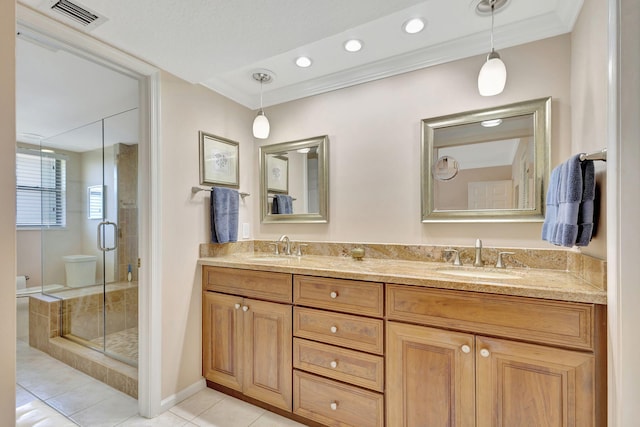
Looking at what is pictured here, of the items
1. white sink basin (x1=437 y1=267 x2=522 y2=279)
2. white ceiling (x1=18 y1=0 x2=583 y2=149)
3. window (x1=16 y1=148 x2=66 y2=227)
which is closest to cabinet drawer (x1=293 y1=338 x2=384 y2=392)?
white sink basin (x1=437 y1=267 x2=522 y2=279)

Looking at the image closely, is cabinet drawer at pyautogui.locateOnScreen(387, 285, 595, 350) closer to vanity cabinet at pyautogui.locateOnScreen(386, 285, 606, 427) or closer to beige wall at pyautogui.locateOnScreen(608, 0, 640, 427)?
vanity cabinet at pyautogui.locateOnScreen(386, 285, 606, 427)

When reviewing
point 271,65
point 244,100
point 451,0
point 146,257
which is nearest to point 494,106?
point 451,0

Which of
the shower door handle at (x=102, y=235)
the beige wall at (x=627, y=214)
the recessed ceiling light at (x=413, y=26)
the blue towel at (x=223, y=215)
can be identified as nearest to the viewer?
the beige wall at (x=627, y=214)

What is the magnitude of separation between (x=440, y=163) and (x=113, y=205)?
2952 millimetres

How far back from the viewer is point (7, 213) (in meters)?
0.45

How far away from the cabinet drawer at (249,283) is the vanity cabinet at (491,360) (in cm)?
64

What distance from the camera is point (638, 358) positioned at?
93cm

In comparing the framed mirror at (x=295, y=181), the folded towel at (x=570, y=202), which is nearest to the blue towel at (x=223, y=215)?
the framed mirror at (x=295, y=181)

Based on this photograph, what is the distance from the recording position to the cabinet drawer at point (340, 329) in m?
1.49

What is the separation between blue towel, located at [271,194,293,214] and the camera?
97.6 inches

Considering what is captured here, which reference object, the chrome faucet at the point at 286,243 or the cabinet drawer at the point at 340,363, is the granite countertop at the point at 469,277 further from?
the chrome faucet at the point at 286,243

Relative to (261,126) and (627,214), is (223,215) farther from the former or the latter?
(627,214)

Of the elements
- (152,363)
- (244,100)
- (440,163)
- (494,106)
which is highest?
(244,100)

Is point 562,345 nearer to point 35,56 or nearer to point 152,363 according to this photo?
point 152,363
